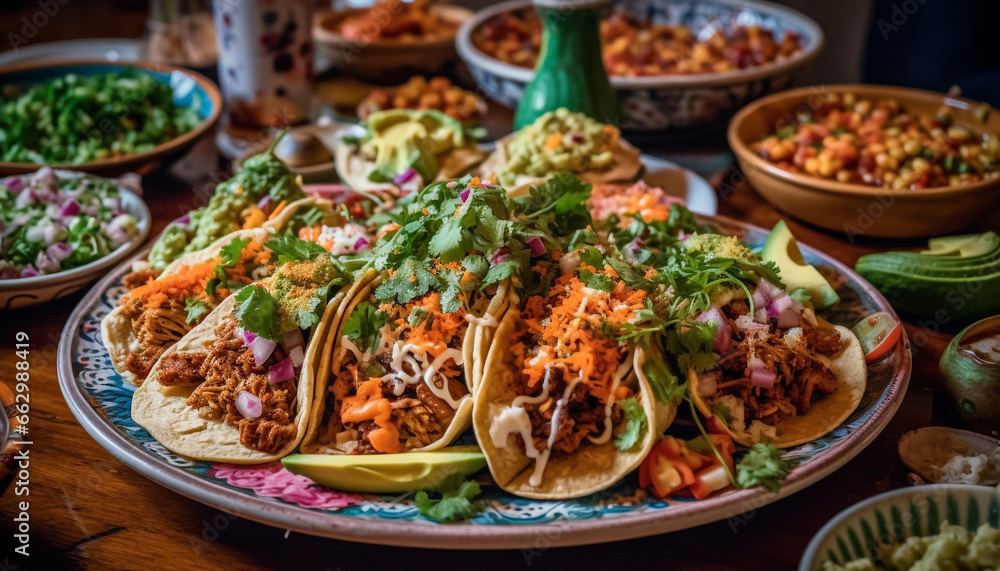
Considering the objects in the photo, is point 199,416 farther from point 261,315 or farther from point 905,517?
point 905,517

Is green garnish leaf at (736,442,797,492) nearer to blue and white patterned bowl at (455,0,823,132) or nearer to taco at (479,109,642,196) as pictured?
taco at (479,109,642,196)

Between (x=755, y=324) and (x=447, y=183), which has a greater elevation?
(x=447, y=183)

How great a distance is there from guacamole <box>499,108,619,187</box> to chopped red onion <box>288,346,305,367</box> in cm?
117

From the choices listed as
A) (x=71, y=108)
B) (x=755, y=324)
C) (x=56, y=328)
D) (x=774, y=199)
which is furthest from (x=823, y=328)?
(x=71, y=108)

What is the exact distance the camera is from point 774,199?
288 cm

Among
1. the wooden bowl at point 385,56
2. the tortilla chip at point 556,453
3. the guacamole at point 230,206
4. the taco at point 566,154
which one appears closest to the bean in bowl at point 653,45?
the wooden bowl at point 385,56

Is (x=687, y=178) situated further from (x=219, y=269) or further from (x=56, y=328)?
(x=56, y=328)

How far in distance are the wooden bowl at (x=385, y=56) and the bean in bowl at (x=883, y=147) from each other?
6.41 ft

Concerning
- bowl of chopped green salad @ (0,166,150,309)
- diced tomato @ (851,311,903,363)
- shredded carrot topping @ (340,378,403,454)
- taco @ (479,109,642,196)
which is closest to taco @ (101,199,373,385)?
bowl of chopped green salad @ (0,166,150,309)

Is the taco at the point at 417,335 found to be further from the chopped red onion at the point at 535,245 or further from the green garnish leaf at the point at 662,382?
the green garnish leaf at the point at 662,382

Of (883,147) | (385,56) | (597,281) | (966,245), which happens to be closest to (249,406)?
(597,281)

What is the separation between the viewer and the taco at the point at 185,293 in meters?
1.98

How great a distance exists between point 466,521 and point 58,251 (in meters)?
1.74

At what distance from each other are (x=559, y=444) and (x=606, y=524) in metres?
0.26
